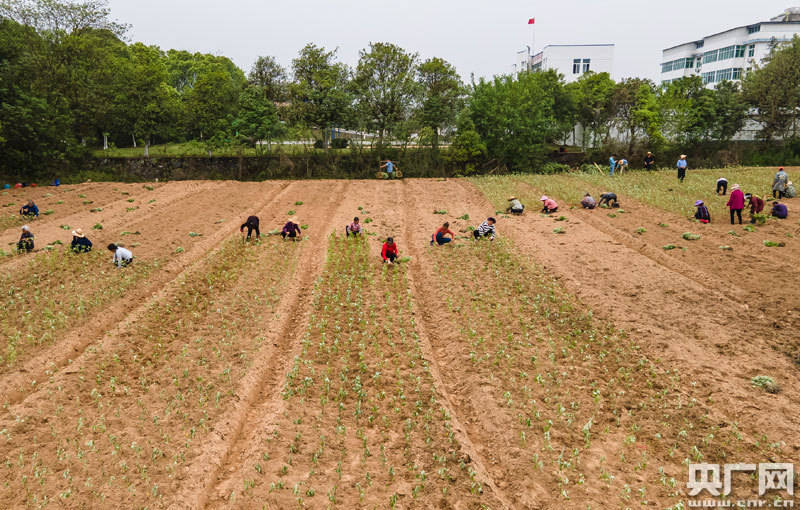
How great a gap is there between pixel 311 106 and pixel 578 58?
68.3 metres

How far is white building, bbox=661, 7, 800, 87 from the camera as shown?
75125 mm

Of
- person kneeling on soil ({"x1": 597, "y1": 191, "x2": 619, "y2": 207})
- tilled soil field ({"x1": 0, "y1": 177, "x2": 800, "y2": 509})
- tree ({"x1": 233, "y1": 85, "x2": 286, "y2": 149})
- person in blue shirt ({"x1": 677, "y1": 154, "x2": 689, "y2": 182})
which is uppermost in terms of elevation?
tree ({"x1": 233, "y1": 85, "x2": 286, "y2": 149})

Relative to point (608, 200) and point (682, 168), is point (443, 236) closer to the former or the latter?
point (608, 200)

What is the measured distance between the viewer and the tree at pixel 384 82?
48.8 metres

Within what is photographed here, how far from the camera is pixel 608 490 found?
28.3 ft

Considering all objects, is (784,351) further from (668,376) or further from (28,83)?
(28,83)

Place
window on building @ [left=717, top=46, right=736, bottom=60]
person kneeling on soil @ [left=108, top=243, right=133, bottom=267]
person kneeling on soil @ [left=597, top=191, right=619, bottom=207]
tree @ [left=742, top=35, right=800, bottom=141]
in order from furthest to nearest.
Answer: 1. window on building @ [left=717, top=46, right=736, bottom=60]
2. tree @ [left=742, top=35, right=800, bottom=141]
3. person kneeling on soil @ [left=597, top=191, right=619, bottom=207]
4. person kneeling on soil @ [left=108, top=243, right=133, bottom=267]

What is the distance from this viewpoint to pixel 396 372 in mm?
12469

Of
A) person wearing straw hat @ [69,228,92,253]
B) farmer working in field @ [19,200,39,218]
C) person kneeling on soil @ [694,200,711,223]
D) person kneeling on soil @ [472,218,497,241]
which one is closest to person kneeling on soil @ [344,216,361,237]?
person kneeling on soil @ [472,218,497,241]

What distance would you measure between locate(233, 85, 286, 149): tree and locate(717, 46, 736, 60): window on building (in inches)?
3086

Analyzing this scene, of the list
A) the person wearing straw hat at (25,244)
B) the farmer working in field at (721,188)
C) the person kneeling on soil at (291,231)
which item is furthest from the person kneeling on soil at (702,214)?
the person wearing straw hat at (25,244)

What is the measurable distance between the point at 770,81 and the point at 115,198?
67254 mm

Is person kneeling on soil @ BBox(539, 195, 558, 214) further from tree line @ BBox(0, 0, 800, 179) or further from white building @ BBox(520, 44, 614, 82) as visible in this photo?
→ white building @ BBox(520, 44, 614, 82)

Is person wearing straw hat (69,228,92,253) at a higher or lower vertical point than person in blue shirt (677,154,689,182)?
lower
